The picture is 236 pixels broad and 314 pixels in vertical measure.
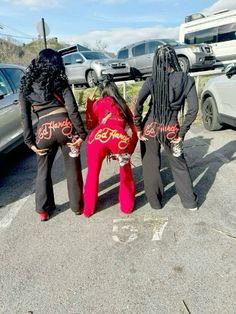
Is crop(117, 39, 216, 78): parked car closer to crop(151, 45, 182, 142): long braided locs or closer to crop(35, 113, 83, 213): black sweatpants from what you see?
crop(151, 45, 182, 142): long braided locs

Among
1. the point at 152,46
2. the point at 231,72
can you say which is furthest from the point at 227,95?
the point at 152,46

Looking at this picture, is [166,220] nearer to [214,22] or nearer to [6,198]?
[6,198]

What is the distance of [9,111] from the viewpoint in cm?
511

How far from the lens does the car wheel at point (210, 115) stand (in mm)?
6612

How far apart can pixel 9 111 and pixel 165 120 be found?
2923mm

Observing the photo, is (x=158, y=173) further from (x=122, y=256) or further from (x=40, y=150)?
(x=40, y=150)

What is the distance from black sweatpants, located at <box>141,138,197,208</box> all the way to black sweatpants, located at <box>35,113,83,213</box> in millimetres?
799

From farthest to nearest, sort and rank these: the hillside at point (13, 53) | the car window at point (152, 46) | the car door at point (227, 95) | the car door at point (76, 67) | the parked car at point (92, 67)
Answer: the hillside at point (13, 53)
the car door at point (76, 67)
the car window at point (152, 46)
the parked car at point (92, 67)
the car door at point (227, 95)

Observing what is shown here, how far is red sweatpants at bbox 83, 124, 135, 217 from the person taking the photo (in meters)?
3.33

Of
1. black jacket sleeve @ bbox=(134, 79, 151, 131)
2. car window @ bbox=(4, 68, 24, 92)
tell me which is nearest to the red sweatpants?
black jacket sleeve @ bbox=(134, 79, 151, 131)

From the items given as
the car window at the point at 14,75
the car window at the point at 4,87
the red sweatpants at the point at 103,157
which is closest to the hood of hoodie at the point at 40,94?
the red sweatpants at the point at 103,157

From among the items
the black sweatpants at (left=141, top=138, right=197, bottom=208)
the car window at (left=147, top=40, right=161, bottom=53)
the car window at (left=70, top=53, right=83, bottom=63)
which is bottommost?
the black sweatpants at (left=141, top=138, right=197, bottom=208)

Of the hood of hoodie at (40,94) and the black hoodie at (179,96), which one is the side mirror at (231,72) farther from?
the hood of hoodie at (40,94)

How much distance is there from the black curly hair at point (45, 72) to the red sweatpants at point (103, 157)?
0.68 meters
